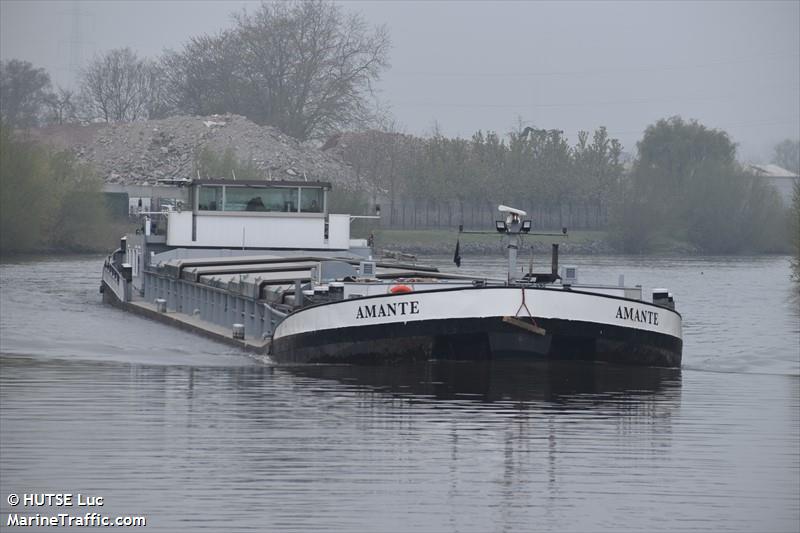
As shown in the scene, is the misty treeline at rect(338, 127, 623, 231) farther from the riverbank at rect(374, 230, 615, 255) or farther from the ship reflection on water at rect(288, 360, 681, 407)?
the ship reflection on water at rect(288, 360, 681, 407)

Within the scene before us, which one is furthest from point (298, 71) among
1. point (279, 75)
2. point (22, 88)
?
point (22, 88)

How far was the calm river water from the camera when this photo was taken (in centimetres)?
1116

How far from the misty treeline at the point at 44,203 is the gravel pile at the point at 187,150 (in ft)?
54.5

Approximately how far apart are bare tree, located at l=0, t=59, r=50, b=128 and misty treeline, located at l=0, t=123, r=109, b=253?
2749 inches

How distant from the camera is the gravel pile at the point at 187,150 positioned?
85688 millimetres

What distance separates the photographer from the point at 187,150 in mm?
89750

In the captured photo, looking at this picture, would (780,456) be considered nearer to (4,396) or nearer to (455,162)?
(4,396)

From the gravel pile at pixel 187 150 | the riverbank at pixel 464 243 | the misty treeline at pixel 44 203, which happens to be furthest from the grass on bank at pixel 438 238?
the misty treeline at pixel 44 203

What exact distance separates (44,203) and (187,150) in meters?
30.2

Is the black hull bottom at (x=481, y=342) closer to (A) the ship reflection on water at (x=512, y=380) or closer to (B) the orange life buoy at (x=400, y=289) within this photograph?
(A) the ship reflection on water at (x=512, y=380)

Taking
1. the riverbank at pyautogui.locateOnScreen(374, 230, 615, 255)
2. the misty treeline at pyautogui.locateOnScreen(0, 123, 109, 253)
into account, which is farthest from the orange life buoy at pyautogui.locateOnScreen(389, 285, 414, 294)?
the riverbank at pyautogui.locateOnScreen(374, 230, 615, 255)

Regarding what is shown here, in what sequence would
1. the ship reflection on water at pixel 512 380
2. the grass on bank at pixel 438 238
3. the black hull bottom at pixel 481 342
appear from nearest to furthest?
the ship reflection on water at pixel 512 380 → the black hull bottom at pixel 481 342 → the grass on bank at pixel 438 238

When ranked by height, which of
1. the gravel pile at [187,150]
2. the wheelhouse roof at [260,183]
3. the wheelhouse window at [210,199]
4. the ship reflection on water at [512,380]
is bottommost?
the ship reflection on water at [512,380]

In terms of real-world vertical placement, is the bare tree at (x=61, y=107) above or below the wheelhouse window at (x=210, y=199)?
above
